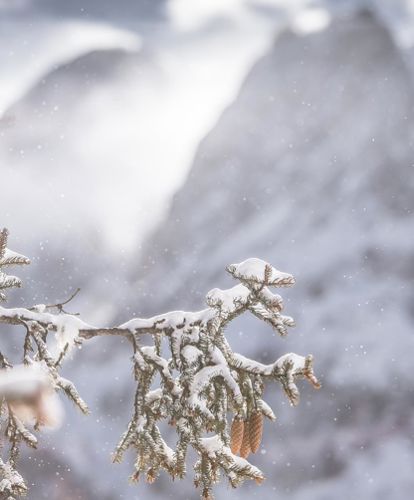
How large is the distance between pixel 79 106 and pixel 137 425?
6911cm

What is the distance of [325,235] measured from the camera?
44250 mm

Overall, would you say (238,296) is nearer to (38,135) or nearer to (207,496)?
(207,496)

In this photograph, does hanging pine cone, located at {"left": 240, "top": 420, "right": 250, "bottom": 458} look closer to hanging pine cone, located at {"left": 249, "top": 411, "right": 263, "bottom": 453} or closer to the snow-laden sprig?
hanging pine cone, located at {"left": 249, "top": 411, "right": 263, "bottom": 453}

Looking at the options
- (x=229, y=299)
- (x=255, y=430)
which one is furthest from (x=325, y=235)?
(x=255, y=430)

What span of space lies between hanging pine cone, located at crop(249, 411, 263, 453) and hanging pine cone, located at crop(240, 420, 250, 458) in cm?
2

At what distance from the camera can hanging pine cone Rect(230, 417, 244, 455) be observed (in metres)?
2.36

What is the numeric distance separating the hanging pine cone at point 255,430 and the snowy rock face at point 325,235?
31.1 m

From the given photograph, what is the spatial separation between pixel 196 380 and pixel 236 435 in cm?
29

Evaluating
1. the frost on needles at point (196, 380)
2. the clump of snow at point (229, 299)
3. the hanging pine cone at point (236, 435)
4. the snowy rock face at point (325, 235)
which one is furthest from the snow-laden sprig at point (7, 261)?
the snowy rock face at point (325, 235)

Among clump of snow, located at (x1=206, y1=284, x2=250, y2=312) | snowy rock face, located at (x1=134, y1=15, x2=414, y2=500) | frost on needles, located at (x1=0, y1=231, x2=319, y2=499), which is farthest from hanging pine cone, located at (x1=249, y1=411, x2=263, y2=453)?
snowy rock face, located at (x1=134, y1=15, x2=414, y2=500)

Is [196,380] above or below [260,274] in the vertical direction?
below

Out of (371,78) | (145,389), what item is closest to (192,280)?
(371,78)

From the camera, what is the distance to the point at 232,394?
2379mm

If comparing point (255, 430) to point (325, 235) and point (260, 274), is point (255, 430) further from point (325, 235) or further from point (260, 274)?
point (325, 235)
